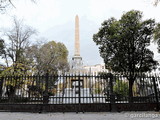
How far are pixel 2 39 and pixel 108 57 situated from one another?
1701cm

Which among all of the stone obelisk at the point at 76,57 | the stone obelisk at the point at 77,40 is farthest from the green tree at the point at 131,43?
the stone obelisk at the point at 77,40

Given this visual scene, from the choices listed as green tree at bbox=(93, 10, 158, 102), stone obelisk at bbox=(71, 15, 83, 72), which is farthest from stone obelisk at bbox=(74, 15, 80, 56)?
green tree at bbox=(93, 10, 158, 102)

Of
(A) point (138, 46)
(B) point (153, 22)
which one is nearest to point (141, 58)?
(A) point (138, 46)

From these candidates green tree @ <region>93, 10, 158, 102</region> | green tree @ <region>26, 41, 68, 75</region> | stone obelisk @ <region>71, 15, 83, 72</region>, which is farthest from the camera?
green tree @ <region>26, 41, 68, 75</region>

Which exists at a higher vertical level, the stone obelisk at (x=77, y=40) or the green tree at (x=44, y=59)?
the stone obelisk at (x=77, y=40)

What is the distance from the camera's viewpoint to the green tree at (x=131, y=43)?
1622 centimetres

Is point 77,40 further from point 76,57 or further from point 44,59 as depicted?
point 44,59

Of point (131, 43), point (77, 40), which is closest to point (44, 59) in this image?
point (77, 40)

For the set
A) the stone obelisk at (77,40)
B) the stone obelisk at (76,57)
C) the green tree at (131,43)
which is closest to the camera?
the green tree at (131,43)

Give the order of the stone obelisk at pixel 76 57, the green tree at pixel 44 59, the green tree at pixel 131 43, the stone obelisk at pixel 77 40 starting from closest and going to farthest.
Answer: the green tree at pixel 131 43 → the stone obelisk at pixel 76 57 → the green tree at pixel 44 59 → the stone obelisk at pixel 77 40

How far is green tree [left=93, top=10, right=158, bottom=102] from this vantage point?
53.2 ft

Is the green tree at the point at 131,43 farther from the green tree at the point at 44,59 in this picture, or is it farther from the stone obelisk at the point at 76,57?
the green tree at the point at 44,59

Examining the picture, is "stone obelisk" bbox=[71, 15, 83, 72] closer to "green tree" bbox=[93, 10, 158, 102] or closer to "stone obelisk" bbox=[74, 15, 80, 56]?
"stone obelisk" bbox=[74, 15, 80, 56]

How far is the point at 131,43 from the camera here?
16.5m
